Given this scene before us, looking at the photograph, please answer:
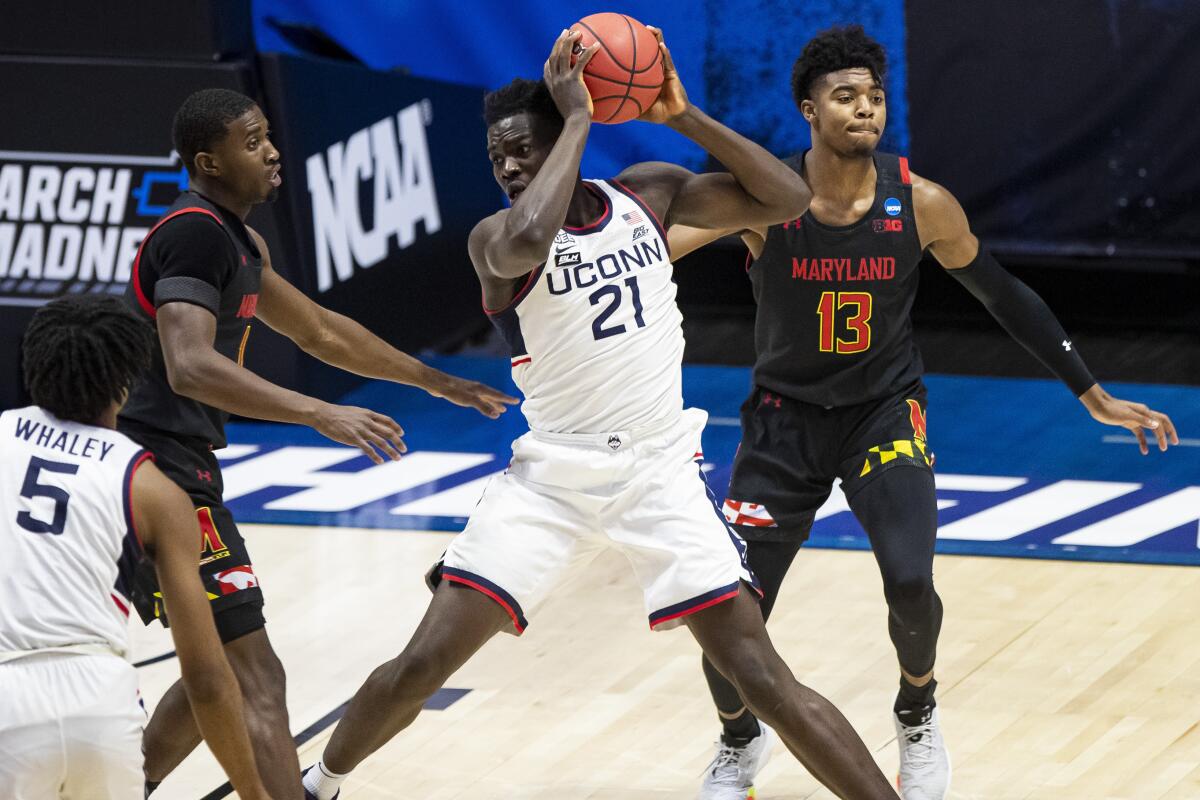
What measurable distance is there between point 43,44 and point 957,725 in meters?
6.51

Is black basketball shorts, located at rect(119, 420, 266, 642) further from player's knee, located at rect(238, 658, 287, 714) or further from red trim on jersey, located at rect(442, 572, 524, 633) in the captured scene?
red trim on jersey, located at rect(442, 572, 524, 633)

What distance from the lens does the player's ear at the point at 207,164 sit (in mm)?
4730

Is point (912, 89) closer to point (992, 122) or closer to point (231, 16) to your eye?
point (992, 122)

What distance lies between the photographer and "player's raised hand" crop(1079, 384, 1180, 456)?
209 inches

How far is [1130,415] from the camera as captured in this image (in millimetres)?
5324

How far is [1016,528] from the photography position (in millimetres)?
7961

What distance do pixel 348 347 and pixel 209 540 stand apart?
82 cm

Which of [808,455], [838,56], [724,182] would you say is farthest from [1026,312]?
[724,182]

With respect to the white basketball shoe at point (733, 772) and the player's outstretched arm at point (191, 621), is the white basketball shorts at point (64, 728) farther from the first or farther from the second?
the white basketball shoe at point (733, 772)

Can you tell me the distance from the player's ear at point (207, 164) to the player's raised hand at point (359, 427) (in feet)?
2.48

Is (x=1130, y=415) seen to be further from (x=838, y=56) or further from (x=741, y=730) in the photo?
(x=741, y=730)

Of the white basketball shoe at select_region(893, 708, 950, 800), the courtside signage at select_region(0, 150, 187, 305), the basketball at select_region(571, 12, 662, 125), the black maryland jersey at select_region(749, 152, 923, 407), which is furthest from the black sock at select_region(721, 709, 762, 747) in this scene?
the courtside signage at select_region(0, 150, 187, 305)

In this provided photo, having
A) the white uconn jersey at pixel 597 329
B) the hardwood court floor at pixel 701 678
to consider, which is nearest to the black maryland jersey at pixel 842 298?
the white uconn jersey at pixel 597 329

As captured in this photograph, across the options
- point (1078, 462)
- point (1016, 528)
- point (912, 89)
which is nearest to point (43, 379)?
point (1016, 528)
